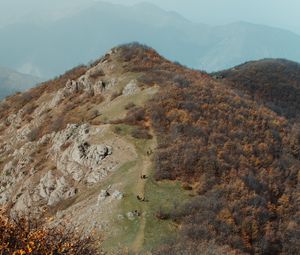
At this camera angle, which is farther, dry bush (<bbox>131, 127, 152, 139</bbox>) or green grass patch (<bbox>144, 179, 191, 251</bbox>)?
dry bush (<bbox>131, 127, 152, 139</bbox>)

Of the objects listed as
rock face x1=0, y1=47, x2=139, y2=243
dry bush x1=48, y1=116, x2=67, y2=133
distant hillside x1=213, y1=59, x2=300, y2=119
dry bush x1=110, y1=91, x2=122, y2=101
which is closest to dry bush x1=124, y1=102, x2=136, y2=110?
rock face x1=0, y1=47, x2=139, y2=243

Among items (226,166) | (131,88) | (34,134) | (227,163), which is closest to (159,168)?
(226,166)

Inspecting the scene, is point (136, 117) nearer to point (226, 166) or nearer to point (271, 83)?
point (226, 166)

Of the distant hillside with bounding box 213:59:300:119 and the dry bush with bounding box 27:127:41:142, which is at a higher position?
the dry bush with bounding box 27:127:41:142

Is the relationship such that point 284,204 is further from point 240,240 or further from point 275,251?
point 240,240

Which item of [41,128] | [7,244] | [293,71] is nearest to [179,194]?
[7,244]

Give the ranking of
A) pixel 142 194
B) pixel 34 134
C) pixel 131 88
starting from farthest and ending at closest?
pixel 34 134, pixel 131 88, pixel 142 194

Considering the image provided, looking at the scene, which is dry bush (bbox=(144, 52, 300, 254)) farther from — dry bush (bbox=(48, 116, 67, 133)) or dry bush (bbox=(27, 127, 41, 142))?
dry bush (bbox=(27, 127, 41, 142))
